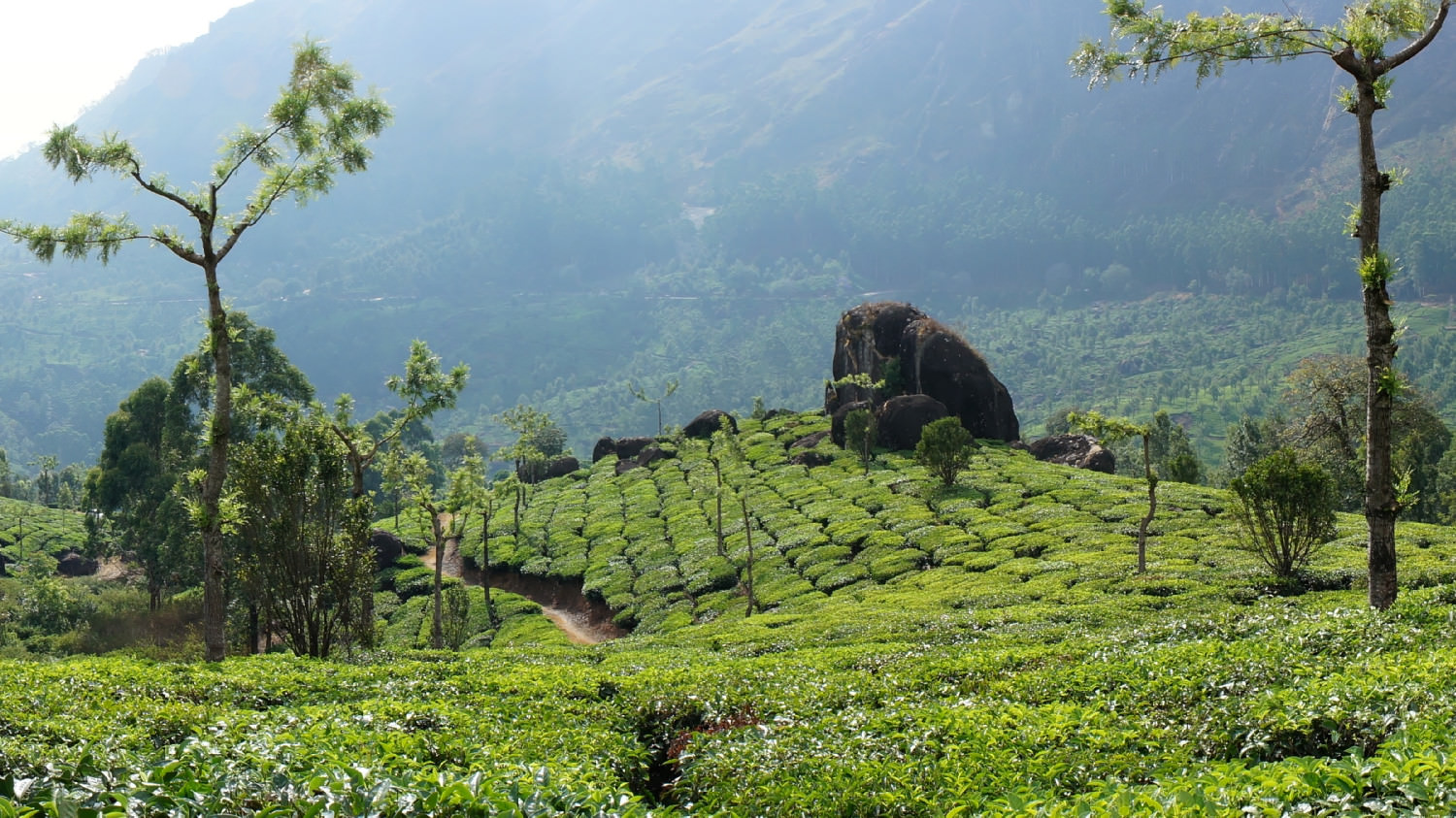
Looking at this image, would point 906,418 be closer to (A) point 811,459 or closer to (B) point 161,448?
(A) point 811,459

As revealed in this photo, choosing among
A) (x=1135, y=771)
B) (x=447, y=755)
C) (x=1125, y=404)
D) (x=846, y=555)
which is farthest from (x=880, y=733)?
(x=1125, y=404)

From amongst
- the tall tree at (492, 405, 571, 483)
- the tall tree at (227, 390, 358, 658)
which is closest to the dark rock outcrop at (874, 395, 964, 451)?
the tall tree at (492, 405, 571, 483)

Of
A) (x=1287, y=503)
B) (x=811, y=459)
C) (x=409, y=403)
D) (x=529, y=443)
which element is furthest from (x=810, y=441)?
(x=1287, y=503)

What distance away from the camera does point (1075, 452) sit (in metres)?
56.4

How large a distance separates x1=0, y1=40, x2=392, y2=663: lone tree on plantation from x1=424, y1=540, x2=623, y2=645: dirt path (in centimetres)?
1794

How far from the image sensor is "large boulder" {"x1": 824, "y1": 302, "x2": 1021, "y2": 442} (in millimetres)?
60844

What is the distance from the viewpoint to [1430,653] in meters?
9.73

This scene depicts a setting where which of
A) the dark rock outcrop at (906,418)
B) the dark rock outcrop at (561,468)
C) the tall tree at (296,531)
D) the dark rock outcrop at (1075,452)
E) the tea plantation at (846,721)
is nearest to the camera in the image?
the tea plantation at (846,721)

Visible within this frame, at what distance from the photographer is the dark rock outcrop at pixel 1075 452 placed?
54344mm

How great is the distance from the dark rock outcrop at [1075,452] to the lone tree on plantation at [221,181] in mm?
42842

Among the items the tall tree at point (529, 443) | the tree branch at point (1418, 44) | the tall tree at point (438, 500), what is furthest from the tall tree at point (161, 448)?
the tree branch at point (1418, 44)

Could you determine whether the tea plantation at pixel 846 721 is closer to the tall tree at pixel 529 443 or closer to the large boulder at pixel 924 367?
the large boulder at pixel 924 367

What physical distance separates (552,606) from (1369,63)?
36595 mm

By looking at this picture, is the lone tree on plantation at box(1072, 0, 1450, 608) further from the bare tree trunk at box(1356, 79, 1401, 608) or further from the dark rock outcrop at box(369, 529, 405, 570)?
the dark rock outcrop at box(369, 529, 405, 570)
